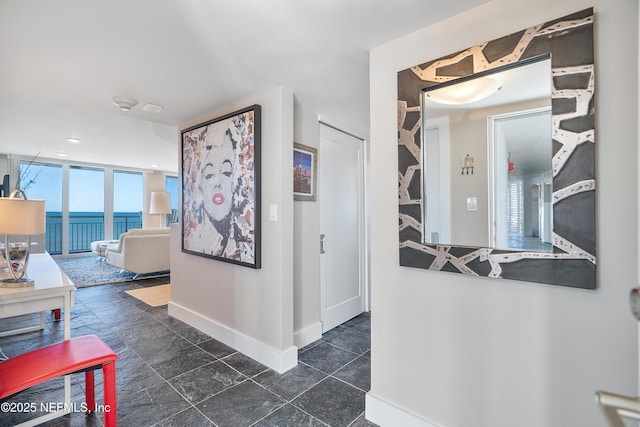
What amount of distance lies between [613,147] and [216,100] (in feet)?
8.47

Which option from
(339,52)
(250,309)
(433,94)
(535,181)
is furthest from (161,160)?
(535,181)

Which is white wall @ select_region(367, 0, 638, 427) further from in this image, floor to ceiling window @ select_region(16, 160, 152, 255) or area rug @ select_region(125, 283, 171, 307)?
floor to ceiling window @ select_region(16, 160, 152, 255)

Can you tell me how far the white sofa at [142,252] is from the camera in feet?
16.3

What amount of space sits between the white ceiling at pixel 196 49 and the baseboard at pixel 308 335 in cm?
202

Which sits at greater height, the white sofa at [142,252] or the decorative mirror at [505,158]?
the decorative mirror at [505,158]

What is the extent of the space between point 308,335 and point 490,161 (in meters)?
2.12

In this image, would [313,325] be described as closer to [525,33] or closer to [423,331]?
[423,331]

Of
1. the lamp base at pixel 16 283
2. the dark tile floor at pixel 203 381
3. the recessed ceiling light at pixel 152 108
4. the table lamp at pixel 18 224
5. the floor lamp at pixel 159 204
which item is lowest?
the dark tile floor at pixel 203 381

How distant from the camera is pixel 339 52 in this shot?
181 cm

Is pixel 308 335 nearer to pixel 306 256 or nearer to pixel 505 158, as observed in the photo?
pixel 306 256

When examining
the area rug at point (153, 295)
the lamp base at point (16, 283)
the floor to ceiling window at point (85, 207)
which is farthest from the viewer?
the floor to ceiling window at point (85, 207)

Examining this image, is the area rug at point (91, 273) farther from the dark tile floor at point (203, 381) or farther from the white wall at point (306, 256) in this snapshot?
the white wall at point (306, 256)

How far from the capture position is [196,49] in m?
1.79

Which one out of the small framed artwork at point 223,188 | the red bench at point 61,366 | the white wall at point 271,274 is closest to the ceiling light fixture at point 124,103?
the small framed artwork at point 223,188
